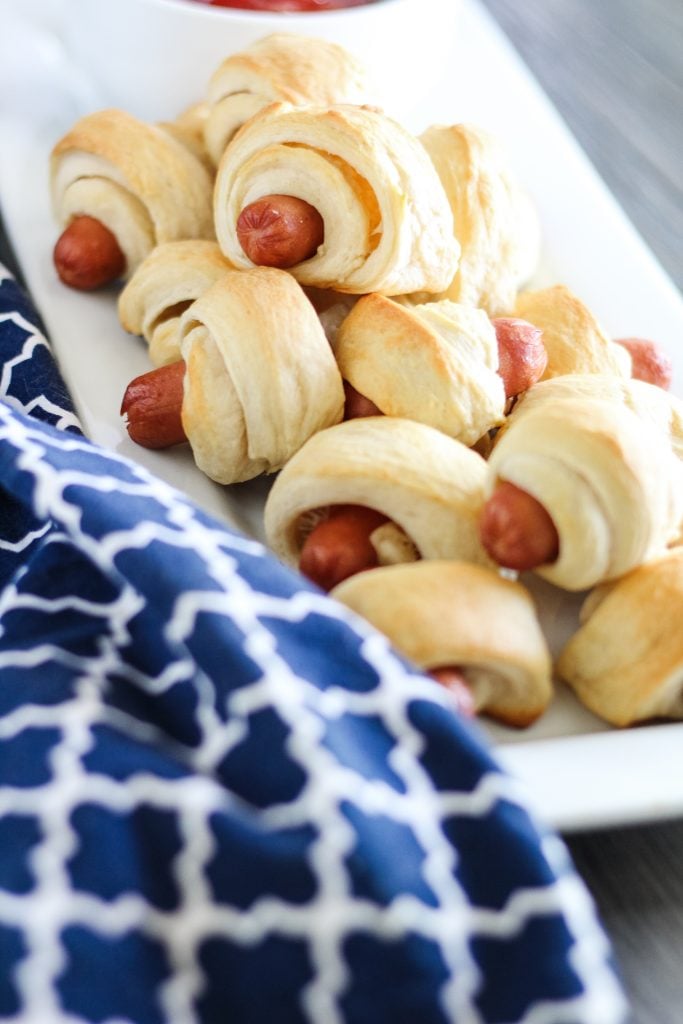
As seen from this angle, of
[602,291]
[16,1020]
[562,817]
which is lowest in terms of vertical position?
[16,1020]

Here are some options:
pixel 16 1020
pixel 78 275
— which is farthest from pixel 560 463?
pixel 78 275

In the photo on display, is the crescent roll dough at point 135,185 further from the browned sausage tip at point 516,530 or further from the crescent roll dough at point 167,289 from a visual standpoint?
the browned sausage tip at point 516,530

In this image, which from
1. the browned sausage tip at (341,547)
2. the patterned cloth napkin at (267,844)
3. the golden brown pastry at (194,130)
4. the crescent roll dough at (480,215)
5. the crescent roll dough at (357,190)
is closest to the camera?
the patterned cloth napkin at (267,844)

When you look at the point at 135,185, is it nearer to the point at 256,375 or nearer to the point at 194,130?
the point at 194,130

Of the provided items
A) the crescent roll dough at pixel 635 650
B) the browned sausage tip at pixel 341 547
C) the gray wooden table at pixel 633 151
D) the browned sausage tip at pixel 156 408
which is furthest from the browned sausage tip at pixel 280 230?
the gray wooden table at pixel 633 151

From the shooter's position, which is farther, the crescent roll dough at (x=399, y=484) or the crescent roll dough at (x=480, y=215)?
the crescent roll dough at (x=480, y=215)

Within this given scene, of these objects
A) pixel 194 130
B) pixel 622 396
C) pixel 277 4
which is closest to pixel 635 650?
pixel 622 396

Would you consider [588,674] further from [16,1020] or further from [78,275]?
[78,275]

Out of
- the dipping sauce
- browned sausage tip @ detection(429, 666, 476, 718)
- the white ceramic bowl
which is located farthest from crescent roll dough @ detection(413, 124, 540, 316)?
browned sausage tip @ detection(429, 666, 476, 718)
